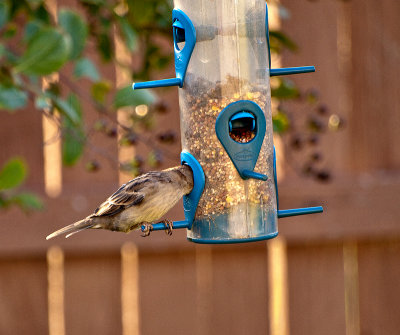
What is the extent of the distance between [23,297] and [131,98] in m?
1.58

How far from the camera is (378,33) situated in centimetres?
368

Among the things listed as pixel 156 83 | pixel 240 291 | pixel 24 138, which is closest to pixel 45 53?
pixel 156 83

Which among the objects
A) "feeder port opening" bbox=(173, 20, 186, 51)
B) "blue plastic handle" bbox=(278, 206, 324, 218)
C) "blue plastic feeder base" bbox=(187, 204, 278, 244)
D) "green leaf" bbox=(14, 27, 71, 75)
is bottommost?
"blue plastic feeder base" bbox=(187, 204, 278, 244)

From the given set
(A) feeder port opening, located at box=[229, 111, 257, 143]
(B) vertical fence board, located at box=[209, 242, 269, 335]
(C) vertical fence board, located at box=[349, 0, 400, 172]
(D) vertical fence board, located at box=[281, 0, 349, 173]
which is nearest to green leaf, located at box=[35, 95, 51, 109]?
(A) feeder port opening, located at box=[229, 111, 257, 143]

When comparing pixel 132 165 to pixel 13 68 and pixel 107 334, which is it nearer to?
pixel 13 68

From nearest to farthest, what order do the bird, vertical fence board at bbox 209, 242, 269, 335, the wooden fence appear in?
the bird
the wooden fence
vertical fence board at bbox 209, 242, 269, 335

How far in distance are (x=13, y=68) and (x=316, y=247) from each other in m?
1.89

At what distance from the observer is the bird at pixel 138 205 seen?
84.7 inches

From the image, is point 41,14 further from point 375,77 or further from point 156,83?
point 375,77

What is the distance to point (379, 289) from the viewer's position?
369 cm

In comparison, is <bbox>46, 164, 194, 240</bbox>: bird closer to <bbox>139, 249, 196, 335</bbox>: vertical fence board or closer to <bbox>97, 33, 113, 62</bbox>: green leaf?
<bbox>97, 33, 113, 62</bbox>: green leaf

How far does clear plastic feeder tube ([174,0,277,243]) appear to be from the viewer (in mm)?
2205

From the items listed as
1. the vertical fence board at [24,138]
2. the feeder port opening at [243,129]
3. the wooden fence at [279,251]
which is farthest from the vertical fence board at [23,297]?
the feeder port opening at [243,129]

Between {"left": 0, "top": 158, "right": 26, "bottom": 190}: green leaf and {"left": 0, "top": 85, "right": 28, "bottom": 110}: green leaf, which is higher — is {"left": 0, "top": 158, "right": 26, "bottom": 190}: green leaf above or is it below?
below
